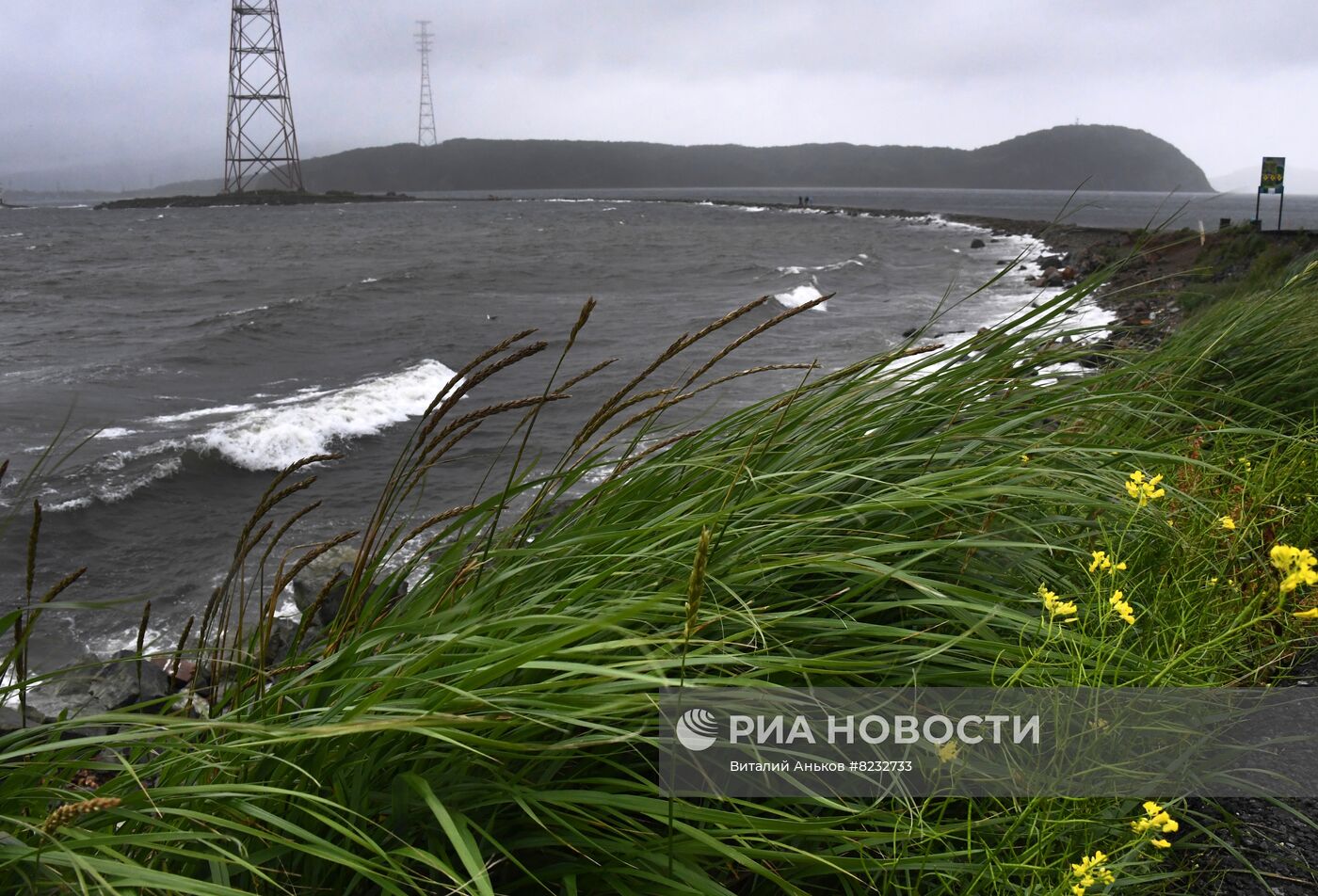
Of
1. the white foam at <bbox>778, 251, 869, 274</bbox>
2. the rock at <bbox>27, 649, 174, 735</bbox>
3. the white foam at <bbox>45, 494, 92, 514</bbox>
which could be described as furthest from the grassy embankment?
the white foam at <bbox>778, 251, 869, 274</bbox>

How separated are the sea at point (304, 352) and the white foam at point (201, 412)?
0.06 metres

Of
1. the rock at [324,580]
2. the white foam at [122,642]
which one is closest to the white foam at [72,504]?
the white foam at [122,642]

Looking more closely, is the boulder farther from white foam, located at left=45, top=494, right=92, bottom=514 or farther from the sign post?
the sign post

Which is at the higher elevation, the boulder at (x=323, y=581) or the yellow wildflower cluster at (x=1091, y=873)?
the yellow wildflower cluster at (x=1091, y=873)

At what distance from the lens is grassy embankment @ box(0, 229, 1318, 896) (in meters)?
1.23

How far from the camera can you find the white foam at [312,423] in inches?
451

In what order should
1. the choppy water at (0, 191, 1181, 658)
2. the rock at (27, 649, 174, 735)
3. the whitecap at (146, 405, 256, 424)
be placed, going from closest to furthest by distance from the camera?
the rock at (27, 649, 174, 735), the choppy water at (0, 191, 1181, 658), the whitecap at (146, 405, 256, 424)

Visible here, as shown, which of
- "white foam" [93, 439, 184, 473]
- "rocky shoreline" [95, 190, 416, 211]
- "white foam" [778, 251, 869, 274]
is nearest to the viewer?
"white foam" [93, 439, 184, 473]

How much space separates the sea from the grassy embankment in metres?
0.29

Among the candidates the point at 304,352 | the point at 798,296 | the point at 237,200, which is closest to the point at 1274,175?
the point at 798,296

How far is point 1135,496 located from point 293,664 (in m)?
1.72

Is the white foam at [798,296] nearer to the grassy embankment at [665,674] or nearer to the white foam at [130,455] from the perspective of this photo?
the white foam at [130,455]

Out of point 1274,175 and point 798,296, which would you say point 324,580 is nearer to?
point 798,296

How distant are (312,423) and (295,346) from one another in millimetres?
7832
